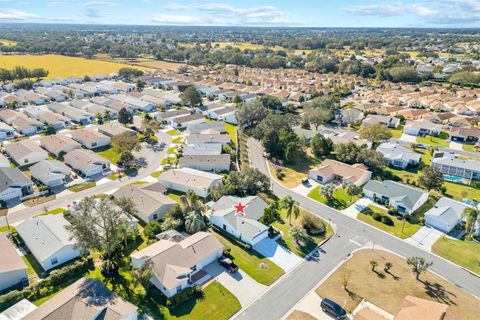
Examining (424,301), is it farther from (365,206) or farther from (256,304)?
(365,206)

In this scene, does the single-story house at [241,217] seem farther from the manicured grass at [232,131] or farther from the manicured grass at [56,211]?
the manicured grass at [232,131]

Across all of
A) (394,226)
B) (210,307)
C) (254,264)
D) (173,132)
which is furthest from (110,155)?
(394,226)

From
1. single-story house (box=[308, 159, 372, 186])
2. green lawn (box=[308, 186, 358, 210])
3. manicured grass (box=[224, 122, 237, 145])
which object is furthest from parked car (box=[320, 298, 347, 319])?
manicured grass (box=[224, 122, 237, 145])

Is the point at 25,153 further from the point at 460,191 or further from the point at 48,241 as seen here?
the point at 460,191

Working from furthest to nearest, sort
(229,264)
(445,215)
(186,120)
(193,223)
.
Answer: (186,120)
(445,215)
(193,223)
(229,264)

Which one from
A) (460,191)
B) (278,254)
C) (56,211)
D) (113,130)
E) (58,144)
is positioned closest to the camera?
(278,254)

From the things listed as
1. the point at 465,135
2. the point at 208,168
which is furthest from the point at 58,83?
the point at 465,135

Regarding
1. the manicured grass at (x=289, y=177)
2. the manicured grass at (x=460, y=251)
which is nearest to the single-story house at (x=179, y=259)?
the manicured grass at (x=289, y=177)
